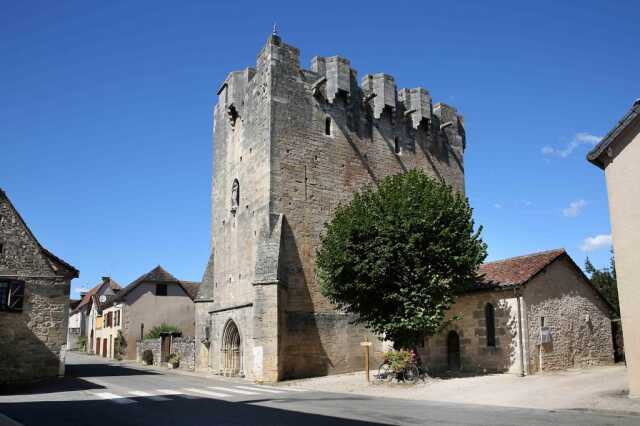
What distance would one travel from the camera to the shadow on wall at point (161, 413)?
987 centimetres

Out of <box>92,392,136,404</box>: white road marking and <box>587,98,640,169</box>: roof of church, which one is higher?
<box>587,98,640,169</box>: roof of church

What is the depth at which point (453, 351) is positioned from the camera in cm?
2147

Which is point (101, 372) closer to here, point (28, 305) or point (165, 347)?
A: point (165, 347)

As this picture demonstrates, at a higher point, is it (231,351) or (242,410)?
(231,351)

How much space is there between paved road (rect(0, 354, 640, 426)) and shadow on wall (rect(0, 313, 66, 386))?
2456 millimetres

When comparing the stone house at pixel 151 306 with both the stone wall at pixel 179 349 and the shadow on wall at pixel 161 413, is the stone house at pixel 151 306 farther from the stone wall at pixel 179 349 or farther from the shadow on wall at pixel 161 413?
the shadow on wall at pixel 161 413

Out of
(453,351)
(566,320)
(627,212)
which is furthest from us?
(453,351)

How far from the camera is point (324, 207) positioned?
23.4 metres

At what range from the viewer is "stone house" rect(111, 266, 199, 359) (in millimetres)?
41656

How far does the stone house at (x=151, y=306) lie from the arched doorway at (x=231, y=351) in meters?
19.2

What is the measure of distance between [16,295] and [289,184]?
10.7m

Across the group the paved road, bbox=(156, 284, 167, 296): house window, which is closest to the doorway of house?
bbox=(156, 284, 167, 296): house window

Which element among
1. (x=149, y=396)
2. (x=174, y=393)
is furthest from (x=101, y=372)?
(x=149, y=396)

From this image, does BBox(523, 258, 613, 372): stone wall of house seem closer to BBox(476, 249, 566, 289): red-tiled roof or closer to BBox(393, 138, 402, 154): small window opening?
BBox(476, 249, 566, 289): red-tiled roof
